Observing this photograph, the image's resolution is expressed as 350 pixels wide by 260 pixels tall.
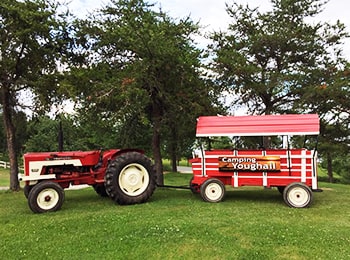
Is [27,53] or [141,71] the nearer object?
[141,71]

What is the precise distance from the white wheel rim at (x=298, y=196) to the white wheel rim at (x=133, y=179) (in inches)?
139

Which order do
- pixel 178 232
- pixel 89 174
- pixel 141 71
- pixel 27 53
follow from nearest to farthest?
pixel 178 232 → pixel 89 174 → pixel 141 71 → pixel 27 53

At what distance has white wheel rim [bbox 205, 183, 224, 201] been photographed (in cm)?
902

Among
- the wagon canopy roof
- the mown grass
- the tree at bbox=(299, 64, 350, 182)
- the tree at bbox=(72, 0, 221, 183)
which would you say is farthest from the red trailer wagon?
the tree at bbox=(299, 64, 350, 182)

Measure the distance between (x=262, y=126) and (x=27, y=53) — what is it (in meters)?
8.13

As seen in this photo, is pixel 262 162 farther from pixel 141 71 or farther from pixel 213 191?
pixel 141 71

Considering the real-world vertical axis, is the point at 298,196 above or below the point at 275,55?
below

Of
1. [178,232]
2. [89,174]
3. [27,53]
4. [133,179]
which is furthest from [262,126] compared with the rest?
[27,53]

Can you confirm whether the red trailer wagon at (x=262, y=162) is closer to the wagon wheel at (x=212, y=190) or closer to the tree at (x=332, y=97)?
the wagon wheel at (x=212, y=190)

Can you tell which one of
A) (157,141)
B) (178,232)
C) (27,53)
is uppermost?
(27,53)

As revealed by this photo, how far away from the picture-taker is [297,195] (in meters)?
8.45

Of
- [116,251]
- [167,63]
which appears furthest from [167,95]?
[116,251]

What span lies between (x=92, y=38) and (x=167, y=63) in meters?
2.87

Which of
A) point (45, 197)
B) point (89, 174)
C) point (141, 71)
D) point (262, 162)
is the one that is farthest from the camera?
point (141, 71)
